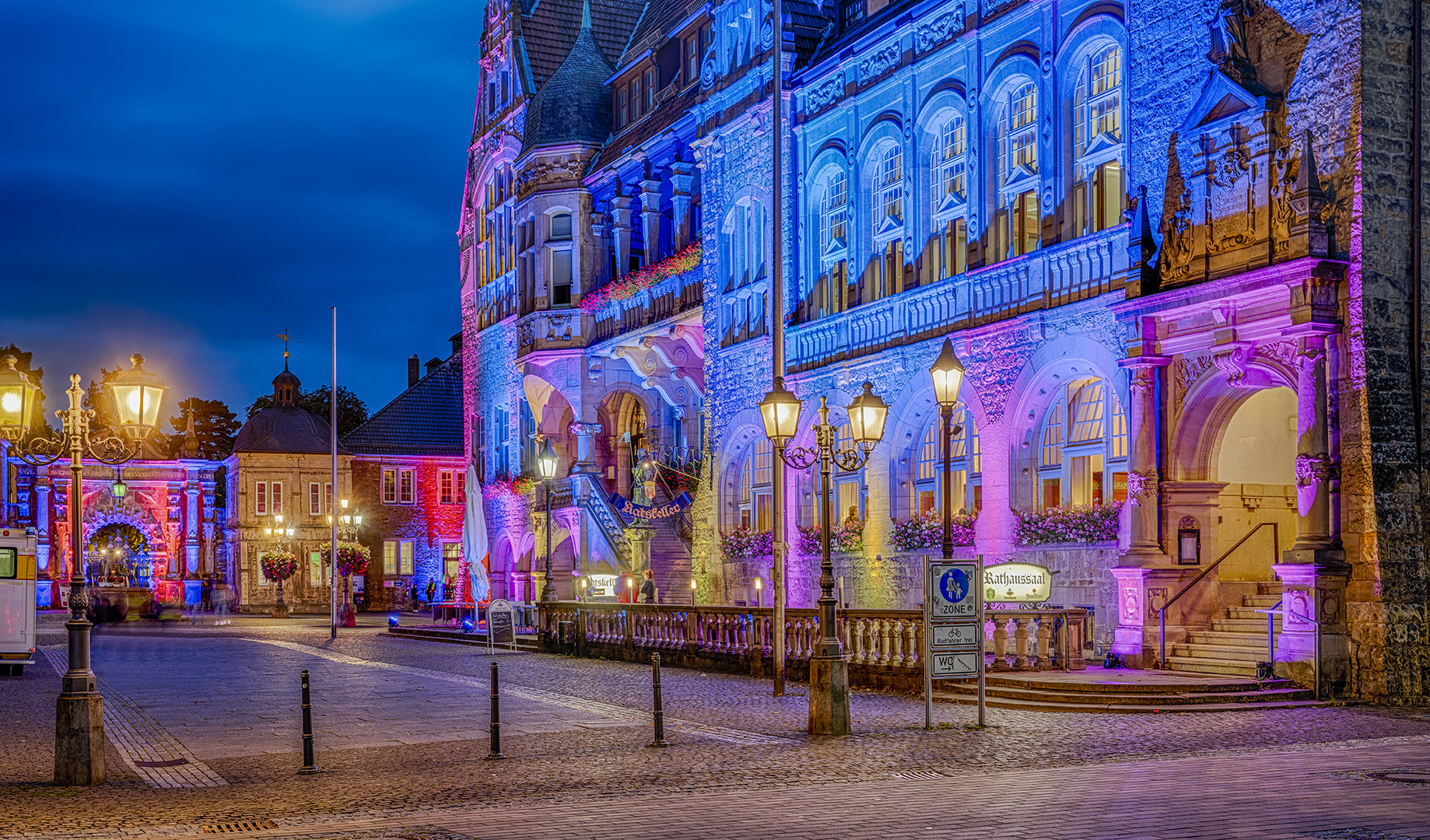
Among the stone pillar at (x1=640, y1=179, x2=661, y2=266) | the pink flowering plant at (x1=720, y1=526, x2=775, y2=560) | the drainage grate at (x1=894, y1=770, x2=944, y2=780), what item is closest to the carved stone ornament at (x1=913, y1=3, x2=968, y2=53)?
the pink flowering plant at (x1=720, y1=526, x2=775, y2=560)

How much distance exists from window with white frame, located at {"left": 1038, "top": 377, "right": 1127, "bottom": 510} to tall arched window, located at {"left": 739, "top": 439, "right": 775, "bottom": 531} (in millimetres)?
9204

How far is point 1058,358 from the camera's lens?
2570 centimetres

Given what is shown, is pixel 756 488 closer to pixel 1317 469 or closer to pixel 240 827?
pixel 1317 469

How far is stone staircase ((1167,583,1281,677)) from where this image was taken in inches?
843

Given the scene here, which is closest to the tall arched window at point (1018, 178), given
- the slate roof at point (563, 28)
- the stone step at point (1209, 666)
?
the stone step at point (1209, 666)

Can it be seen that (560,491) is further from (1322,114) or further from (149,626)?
(1322,114)

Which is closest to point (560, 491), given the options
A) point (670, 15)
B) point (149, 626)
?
point (670, 15)

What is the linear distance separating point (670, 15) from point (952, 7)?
18.9 m

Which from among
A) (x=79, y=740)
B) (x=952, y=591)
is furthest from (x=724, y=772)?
(x=79, y=740)

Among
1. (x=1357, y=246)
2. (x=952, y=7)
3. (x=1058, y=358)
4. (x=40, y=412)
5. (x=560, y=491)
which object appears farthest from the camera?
(x=560, y=491)

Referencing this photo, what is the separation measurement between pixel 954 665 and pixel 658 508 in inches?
928

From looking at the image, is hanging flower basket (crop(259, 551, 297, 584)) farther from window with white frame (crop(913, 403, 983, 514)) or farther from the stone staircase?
the stone staircase

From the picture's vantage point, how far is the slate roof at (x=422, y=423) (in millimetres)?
74019

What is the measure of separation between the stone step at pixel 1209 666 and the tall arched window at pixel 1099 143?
23.1 ft
